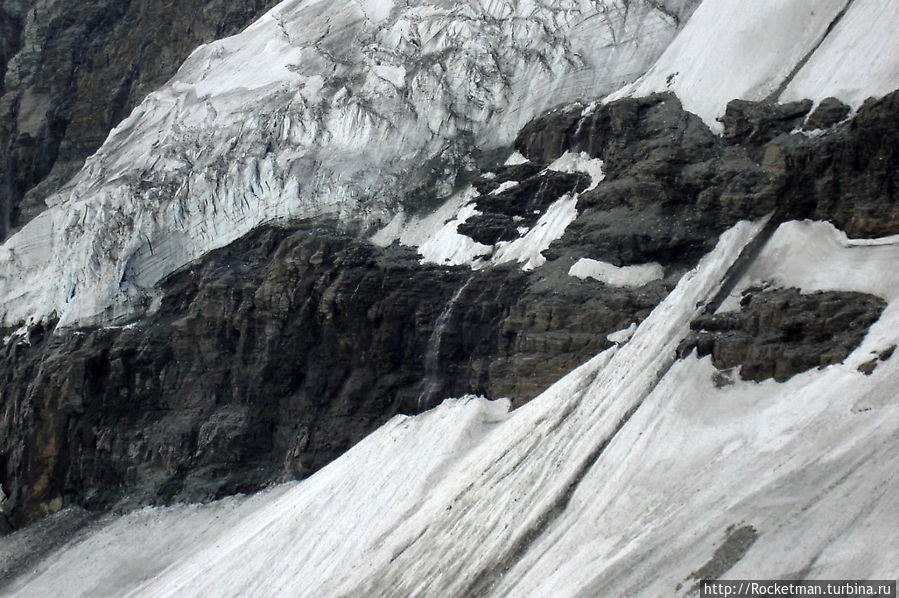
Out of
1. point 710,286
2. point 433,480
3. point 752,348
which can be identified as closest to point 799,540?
point 752,348

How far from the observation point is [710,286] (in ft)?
92.2

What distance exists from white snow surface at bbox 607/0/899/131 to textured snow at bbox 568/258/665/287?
5.52 m

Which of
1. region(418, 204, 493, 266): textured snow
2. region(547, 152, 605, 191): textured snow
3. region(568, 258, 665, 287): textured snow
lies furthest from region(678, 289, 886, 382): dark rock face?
region(418, 204, 493, 266): textured snow

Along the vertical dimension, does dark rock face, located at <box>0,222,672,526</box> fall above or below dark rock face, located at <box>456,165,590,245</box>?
below

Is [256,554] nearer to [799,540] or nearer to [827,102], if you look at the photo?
[799,540]

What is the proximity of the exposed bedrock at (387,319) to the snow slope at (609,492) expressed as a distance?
4.44 ft

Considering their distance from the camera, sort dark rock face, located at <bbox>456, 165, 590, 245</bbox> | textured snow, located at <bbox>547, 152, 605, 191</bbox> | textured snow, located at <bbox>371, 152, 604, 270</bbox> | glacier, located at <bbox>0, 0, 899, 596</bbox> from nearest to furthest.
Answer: glacier, located at <bbox>0, 0, 899, 596</bbox>, textured snow, located at <bbox>371, 152, 604, 270</bbox>, textured snow, located at <bbox>547, 152, 605, 191</bbox>, dark rock face, located at <bbox>456, 165, 590, 245</bbox>

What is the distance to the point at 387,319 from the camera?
36031 millimetres

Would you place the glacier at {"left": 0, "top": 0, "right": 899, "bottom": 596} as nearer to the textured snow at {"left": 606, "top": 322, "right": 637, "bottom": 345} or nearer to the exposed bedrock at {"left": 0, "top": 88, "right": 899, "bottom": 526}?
the textured snow at {"left": 606, "top": 322, "right": 637, "bottom": 345}

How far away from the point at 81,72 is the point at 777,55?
1669 inches

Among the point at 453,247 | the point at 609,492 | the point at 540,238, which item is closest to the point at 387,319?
the point at 453,247

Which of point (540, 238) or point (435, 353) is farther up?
point (540, 238)

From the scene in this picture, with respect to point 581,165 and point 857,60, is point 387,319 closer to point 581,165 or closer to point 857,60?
point 581,165

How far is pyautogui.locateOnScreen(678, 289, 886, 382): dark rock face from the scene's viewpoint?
24.2 m
